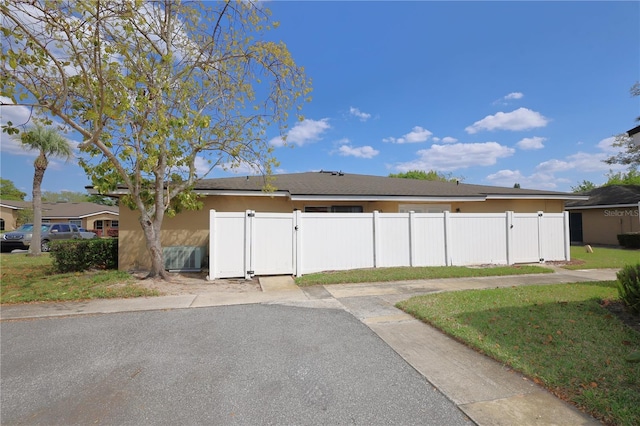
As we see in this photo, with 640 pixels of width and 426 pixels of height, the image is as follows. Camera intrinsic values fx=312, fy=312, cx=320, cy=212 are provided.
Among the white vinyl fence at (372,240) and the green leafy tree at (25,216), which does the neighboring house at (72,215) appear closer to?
the green leafy tree at (25,216)

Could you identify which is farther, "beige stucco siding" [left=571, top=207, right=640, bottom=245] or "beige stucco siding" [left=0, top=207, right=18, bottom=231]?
"beige stucco siding" [left=0, top=207, right=18, bottom=231]

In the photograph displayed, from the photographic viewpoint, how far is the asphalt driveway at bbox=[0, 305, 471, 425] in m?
2.88

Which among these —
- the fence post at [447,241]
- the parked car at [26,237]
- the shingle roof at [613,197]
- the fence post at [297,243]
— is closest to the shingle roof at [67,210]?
the parked car at [26,237]

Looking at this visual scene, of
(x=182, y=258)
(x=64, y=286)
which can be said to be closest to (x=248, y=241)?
(x=182, y=258)

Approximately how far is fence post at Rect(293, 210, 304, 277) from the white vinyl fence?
0.03 metres

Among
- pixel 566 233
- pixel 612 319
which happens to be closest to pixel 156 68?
pixel 612 319

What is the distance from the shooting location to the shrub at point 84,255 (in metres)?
10.2

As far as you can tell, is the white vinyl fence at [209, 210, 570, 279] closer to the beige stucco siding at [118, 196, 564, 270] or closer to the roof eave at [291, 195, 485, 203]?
the roof eave at [291, 195, 485, 203]

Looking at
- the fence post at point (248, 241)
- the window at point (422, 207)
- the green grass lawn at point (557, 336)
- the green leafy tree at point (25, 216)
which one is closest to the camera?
the green grass lawn at point (557, 336)

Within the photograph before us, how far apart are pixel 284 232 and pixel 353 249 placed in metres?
2.34

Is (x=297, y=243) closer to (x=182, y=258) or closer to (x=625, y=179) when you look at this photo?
(x=182, y=258)

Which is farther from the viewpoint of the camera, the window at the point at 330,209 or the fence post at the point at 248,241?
the window at the point at 330,209

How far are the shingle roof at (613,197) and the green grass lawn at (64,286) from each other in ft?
81.7

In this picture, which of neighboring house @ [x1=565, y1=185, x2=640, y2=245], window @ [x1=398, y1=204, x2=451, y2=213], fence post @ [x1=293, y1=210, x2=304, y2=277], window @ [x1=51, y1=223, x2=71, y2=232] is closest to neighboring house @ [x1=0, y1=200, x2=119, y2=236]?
window @ [x1=51, y1=223, x2=71, y2=232]
